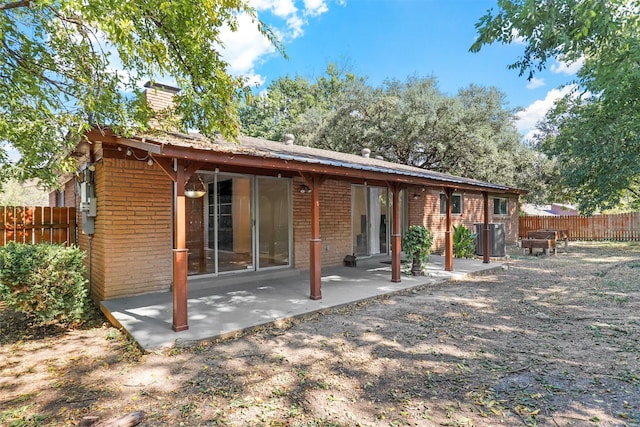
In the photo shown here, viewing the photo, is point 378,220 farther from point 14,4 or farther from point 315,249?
point 14,4

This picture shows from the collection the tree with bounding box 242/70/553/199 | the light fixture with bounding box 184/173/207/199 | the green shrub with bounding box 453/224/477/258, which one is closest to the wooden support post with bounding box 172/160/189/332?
the light fixture with bounding box 184/173/207/199

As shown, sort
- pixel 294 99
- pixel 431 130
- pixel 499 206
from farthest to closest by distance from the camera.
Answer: pixel 294 99 → pixel 431 130 → pixel 499 206

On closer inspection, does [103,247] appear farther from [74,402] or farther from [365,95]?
[365,95]

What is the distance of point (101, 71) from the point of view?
510cm

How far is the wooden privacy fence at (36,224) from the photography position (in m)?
6.88

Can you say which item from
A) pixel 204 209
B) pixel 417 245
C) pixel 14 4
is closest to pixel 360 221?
pixel 417 245

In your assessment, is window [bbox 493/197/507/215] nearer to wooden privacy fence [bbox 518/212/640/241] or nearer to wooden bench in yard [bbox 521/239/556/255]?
wooden bench in yard [bbox 521/239/556/255]

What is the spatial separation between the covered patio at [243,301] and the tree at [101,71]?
236 cm

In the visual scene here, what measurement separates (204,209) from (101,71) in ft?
9.40

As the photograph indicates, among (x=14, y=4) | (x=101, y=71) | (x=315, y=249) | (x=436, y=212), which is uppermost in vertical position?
(x=14, y=4)

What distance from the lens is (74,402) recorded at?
3008 mm

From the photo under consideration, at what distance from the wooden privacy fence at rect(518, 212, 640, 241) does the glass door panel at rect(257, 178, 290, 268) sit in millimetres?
18014

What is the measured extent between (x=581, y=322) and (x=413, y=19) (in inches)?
428

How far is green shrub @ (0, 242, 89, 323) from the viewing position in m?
4.39
